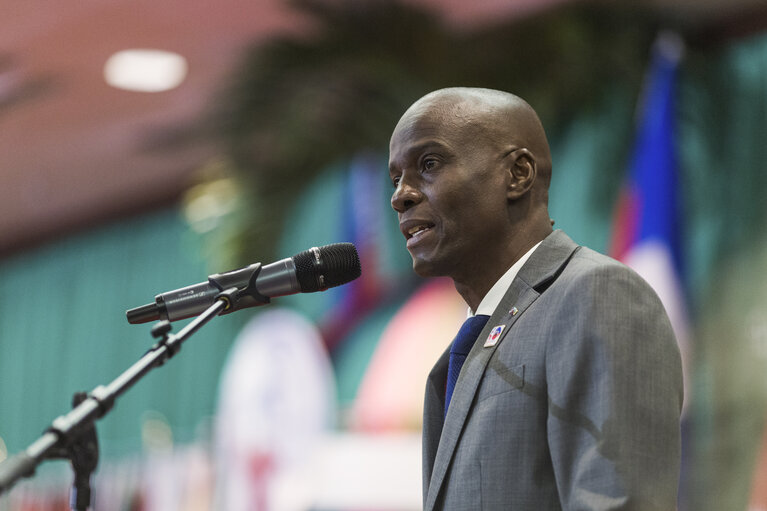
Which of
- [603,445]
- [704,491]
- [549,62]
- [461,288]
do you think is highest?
[549,62]

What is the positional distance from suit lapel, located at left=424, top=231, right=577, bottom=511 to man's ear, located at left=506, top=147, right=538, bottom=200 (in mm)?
120

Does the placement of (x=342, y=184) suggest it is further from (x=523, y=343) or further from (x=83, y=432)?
(x=83, y=432)

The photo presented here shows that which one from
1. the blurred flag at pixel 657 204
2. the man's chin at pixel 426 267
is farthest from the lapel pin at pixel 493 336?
the blurred flag at pixel 657 204

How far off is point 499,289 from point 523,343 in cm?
25

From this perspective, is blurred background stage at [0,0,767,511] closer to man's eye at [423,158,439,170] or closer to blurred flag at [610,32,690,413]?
blurred flag at [610,32,690,413]

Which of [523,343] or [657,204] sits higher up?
[657,204]

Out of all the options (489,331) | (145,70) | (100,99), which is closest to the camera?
(489,331)

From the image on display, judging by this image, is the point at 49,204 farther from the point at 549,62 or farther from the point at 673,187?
the point at 673,187

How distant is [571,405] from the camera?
183 cm

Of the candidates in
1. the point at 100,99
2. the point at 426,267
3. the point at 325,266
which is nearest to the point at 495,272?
the point at 426,267

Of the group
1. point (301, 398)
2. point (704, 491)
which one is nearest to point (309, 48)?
point (301, 398)

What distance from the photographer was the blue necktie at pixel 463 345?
2180mm

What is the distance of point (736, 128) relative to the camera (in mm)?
4953

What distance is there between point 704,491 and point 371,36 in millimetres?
2989
